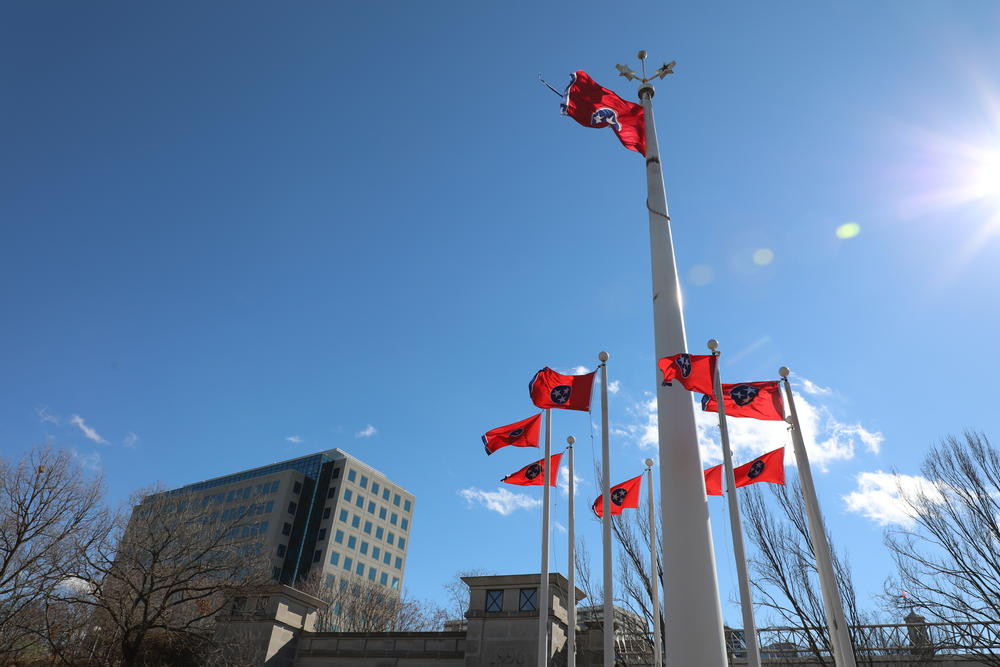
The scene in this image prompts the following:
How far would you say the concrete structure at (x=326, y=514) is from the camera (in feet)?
255

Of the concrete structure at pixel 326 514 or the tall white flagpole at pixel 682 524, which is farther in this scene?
the concrete structure at pixel 326 514

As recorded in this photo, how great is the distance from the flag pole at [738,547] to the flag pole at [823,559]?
3.84ft

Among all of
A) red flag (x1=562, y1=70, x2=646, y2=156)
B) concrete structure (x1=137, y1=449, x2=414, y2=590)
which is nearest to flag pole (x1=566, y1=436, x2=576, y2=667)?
red flag (x1=562, y1=70, x2=646, y2=156)

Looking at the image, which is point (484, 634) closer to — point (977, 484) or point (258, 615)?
point (258, 615)

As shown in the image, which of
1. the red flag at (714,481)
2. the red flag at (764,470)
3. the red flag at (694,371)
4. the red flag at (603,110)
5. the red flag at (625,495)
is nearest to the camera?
the red flag at (694,371)

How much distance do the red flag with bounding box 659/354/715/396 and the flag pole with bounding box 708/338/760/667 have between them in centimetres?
9

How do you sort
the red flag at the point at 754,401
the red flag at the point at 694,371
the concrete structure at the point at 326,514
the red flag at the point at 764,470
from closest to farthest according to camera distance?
1. the red flag at the point at 694,371
2. the red flag at the point at 754,401
3. the red flag at the point at 764,470
4. the concrete structure at the point at 326,514

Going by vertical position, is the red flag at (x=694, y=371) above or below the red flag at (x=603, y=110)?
below

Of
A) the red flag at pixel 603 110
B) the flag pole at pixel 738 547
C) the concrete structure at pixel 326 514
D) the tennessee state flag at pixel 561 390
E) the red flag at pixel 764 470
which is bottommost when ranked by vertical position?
the flag pole at pixel 738 547

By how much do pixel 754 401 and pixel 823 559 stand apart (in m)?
2.97

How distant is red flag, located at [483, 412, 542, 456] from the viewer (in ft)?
45.6

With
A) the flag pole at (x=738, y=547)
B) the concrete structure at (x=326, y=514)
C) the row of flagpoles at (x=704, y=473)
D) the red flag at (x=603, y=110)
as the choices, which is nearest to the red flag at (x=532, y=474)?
the row of flagpoles at (x=704, y=473)

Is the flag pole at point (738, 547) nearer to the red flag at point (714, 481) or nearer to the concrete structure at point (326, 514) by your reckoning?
the red flag at point (714, 481)

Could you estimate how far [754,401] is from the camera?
1133 centimetres
